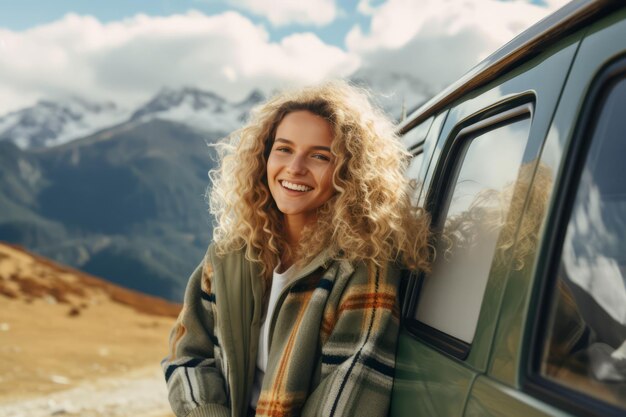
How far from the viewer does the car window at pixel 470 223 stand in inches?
61.0

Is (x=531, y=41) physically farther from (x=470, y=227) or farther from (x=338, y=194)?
(x=338, y=194)

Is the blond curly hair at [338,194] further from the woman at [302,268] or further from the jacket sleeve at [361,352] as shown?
the jacket sleeve at [361,352]

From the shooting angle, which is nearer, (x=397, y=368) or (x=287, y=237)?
(x=397, y=368)

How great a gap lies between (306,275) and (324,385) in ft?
1.13

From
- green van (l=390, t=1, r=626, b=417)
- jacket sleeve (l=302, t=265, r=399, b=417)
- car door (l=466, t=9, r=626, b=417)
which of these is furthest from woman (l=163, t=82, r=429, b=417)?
car door (l=466, t=9, r=626, b=417)

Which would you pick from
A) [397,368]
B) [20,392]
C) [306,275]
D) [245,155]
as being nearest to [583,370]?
[397,368]

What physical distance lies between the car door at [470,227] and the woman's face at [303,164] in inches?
14.5

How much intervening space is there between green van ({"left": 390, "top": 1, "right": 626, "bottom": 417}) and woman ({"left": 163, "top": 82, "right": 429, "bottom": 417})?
25 cm

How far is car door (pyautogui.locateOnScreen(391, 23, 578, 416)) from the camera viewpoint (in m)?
1.37

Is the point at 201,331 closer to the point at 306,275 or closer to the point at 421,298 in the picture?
the point at 306,275

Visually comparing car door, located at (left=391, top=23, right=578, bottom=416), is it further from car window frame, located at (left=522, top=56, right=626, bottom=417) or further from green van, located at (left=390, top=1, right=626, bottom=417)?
car window frame, located at (left=522, top=56, right=626, bottom=417)

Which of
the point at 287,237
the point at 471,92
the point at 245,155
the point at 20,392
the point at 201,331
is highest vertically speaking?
the point at 471,92

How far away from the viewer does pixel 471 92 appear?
6.49 ft

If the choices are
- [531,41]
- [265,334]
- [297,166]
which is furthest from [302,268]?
[531,41]
